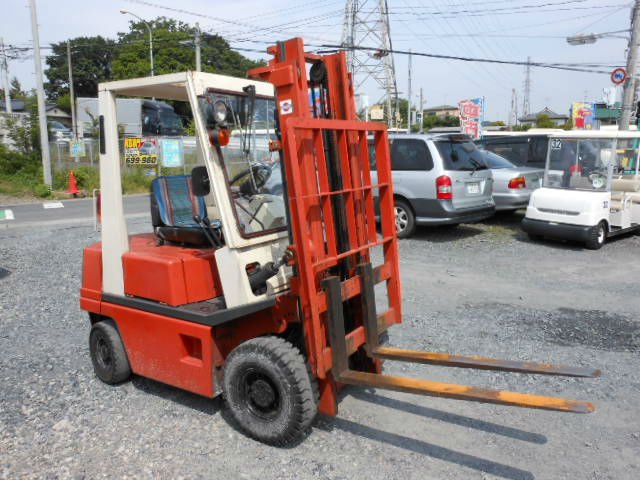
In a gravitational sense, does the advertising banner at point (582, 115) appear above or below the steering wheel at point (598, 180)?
above

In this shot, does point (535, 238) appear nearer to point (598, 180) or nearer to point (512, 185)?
→ point (512, 185)

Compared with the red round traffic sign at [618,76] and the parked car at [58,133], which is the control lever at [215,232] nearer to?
the red round traffic sign at [618,76]

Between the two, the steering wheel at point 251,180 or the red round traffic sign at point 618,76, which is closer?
the steering wheel at point 251,180

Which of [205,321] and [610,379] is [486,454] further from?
[205,321]

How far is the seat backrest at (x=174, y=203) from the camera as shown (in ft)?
14.6

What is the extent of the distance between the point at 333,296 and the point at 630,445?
212 cm

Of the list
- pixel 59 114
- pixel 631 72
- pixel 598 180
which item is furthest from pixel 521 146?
pixel 59 114

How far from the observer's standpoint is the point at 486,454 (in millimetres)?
3502

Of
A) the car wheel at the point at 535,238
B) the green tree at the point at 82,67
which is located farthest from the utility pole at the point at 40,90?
the green tree at the point at 82,67

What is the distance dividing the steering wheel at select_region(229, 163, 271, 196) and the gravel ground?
5.45ft

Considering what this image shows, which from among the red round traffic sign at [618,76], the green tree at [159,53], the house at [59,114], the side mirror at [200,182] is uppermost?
the green tree at [159,53]

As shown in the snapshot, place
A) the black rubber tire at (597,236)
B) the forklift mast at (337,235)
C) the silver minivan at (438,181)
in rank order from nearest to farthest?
the forklift mast at (337,235) < the black rubber tire at (597,236) < the silver minivan at (438,181)

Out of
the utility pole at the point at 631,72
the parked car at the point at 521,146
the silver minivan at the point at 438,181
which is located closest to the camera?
the silver minivan at the point at 438,181

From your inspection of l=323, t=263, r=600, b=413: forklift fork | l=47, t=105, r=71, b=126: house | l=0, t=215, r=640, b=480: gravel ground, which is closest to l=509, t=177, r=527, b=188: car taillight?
l=0, t=215, r=640, b=480: gravel ground
